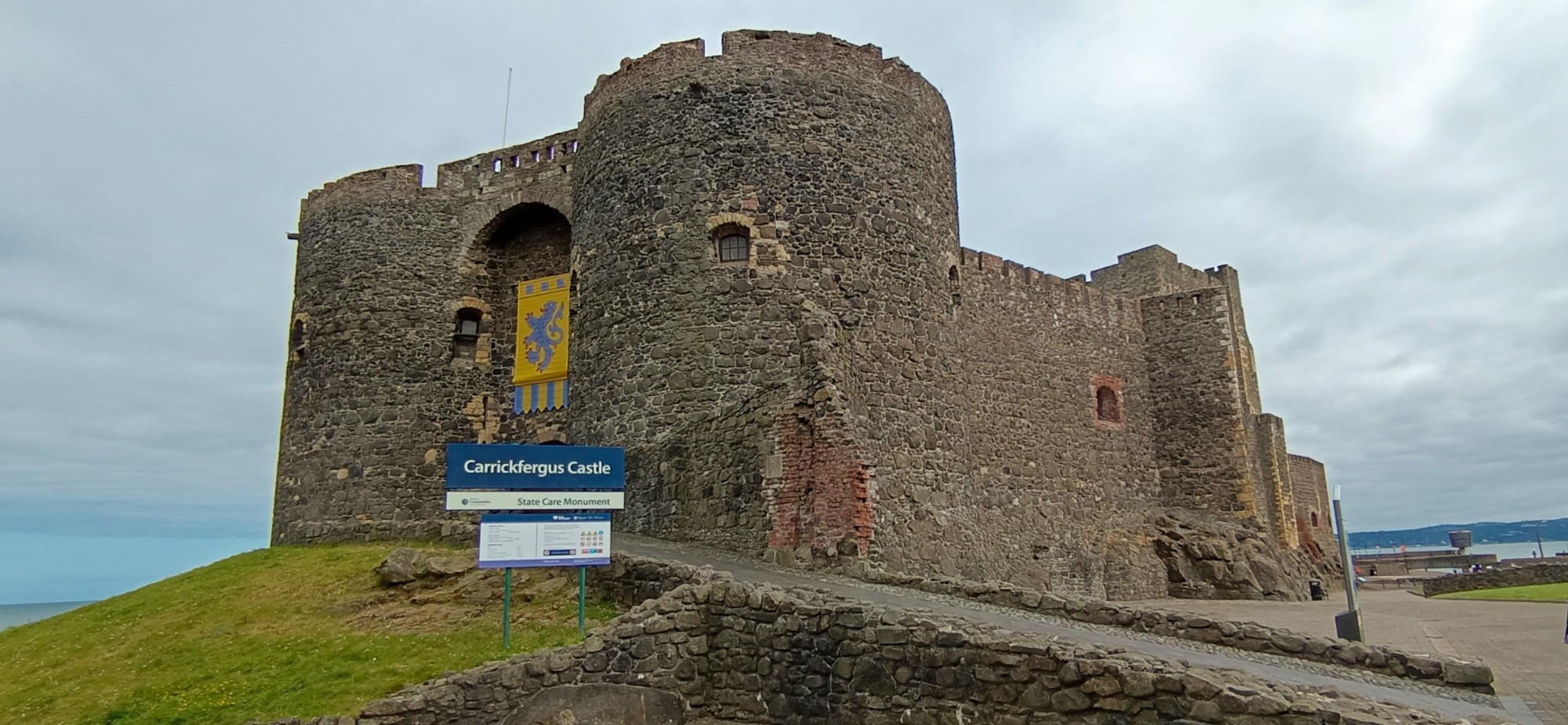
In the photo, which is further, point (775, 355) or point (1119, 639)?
point (775, 355)

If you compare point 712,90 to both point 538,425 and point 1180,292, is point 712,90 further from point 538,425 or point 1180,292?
point 1180,292

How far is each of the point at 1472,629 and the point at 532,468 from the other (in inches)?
608

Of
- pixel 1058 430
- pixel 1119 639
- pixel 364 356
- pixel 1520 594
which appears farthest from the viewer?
pixel 1058 430

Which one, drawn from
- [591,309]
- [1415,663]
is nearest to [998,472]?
[591,309]

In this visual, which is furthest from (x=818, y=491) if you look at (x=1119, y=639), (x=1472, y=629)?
(x=1472, y=629)

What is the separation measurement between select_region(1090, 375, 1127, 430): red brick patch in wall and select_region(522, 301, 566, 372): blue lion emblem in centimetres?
1343

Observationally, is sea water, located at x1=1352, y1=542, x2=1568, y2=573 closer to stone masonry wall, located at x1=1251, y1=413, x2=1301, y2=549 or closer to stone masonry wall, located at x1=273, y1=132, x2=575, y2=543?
stone masonry wall, located at x1=1251, y1=413, x2=1301, y2=549

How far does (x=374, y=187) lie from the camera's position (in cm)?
2123

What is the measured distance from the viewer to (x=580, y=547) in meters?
10.2

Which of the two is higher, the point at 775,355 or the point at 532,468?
the point at 775,355

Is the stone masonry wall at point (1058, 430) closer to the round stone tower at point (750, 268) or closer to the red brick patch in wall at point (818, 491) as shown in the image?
the round stone tower at point (750, 268)

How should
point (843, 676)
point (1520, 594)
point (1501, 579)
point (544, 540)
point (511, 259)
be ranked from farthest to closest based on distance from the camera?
1. point (1501, 579)
2. point (1520, 594)
3. point (511, 259)
4. point (544, 540)
5. point (843, 676)

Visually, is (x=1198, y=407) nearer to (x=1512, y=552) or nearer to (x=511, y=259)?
(x=511, y=259)

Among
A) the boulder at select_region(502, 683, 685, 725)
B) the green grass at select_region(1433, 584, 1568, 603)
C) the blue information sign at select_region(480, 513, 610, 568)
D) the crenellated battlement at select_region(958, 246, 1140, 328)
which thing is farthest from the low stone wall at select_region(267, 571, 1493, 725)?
the green grass at select_region(1433, 584, 1568, 603)
